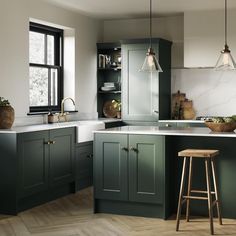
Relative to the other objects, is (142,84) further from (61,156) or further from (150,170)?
(150,170)

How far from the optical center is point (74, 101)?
8.00m

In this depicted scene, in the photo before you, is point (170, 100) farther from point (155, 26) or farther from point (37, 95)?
point (37, 95)

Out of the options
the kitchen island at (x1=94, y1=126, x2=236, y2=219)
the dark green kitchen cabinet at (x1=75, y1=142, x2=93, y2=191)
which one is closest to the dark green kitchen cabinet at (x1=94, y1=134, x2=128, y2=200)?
the kitchen island at (x1=94, y1=126, x2=236, y2=219)

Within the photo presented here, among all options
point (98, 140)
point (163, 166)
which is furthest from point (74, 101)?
point (163, 166)

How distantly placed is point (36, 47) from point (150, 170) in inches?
115

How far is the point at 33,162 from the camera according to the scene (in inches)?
232

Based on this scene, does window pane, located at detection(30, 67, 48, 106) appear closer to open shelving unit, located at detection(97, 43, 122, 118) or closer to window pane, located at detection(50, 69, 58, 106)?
window pane, located at detection(50, 69, 58, 106)

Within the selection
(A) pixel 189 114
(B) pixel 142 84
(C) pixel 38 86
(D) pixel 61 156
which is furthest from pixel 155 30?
(D) pixel 61 156

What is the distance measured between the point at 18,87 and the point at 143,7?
232cm

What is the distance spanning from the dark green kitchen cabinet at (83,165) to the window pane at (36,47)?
1.39 meters

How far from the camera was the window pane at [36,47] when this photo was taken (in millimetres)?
7270

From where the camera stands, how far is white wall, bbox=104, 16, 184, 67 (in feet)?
27.5

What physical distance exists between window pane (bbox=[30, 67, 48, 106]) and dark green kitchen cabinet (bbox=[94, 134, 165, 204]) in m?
2.00

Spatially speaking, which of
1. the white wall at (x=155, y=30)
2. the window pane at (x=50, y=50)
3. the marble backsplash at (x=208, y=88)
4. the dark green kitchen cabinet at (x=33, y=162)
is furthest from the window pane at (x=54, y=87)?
the marble backsplash at (x=208, y=88)
